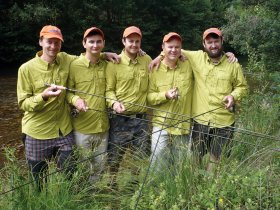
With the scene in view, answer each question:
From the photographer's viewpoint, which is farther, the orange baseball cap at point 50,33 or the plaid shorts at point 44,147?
the plaid shorts at point 44,147

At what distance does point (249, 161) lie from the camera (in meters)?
3.44

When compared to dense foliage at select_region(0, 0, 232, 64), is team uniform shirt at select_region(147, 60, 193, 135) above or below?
below

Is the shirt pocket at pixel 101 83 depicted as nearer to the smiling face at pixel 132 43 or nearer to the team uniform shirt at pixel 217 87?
the smiling face at pixel 132 43

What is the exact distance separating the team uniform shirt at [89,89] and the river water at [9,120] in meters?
2.65

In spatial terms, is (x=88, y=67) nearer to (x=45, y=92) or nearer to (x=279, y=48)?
(x=45, y=92)

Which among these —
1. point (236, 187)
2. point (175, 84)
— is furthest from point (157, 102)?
point (236, 187)

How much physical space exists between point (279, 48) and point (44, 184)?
6.33 m

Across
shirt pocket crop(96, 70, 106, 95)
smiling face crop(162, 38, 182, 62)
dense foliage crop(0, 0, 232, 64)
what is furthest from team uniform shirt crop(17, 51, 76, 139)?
→ dense foliage crop(0, 0, 232, 64)

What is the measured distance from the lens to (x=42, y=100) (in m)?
3.37

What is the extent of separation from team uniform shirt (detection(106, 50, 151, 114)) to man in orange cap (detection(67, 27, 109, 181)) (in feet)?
0.27

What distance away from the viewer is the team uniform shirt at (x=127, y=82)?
388 cm

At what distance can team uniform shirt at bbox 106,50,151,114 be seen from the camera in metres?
3.88

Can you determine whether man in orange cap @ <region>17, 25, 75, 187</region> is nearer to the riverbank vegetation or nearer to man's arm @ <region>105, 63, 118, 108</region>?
the riverbank vegetation

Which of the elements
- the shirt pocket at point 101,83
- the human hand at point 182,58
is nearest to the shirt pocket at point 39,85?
the shirt pocket at point 101,83
